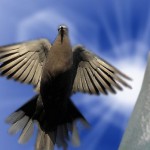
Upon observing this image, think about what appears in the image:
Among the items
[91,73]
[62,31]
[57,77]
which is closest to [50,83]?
[57,77]

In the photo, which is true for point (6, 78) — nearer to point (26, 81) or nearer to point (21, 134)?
point (26, 81)

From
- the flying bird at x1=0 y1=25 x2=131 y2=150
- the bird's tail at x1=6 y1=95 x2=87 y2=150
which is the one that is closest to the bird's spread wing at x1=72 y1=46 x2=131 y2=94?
the flying bird at x1=0 y1=25 x2=131 y2=150

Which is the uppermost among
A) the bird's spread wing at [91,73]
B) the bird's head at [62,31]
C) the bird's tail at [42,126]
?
the bird's head at [62,31]

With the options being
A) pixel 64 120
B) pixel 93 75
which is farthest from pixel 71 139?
pixel 93 75

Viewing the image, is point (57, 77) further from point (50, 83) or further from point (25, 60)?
point (25, 60)

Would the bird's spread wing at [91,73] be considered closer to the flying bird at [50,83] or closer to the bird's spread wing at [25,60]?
the flying bird at [50,83]

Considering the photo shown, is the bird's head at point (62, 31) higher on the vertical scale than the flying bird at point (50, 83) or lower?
higher

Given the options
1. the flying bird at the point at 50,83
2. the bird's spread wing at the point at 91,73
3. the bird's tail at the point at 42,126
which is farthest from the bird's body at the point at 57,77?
the bird's spread wing at the point at 91,73
